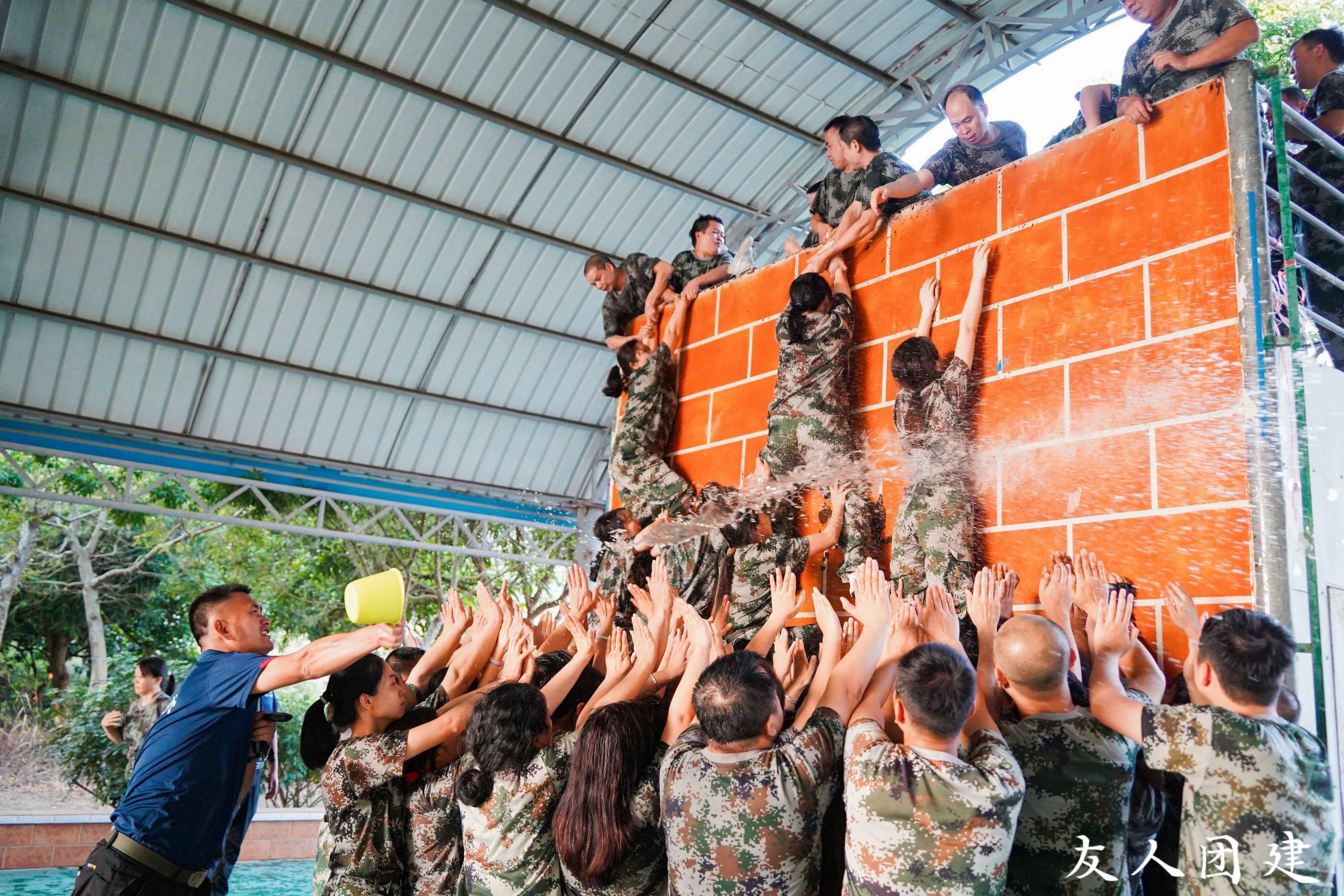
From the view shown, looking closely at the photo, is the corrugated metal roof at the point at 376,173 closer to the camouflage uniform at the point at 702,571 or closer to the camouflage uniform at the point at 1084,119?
the camouflage uniform at the point at 1084,119

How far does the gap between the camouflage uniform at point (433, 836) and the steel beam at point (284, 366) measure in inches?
305

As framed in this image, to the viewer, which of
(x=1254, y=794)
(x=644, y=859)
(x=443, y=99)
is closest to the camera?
(x=1254, y=794)

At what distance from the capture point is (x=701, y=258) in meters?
6.27

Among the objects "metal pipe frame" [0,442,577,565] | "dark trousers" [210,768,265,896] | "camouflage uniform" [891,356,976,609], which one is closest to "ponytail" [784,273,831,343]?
"camouflage uniform" [891,356,976,609]

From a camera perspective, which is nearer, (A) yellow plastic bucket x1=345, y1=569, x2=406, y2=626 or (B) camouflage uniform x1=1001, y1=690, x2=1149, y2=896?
(B) camouflage uniform x1=1001, y1=690, x2=1149, y2=896

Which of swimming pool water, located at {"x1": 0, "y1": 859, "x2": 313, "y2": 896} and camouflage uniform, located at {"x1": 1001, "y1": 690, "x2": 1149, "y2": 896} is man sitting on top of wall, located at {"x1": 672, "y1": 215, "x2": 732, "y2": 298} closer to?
camouflage uniform, located at {"x1": 1001, "y1": 690, "x2": 1149, "y2": 896}

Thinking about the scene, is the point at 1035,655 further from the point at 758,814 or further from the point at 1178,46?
the point at 1178,46

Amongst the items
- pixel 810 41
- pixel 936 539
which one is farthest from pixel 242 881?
pixel 810 41

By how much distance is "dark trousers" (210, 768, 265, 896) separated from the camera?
356cm

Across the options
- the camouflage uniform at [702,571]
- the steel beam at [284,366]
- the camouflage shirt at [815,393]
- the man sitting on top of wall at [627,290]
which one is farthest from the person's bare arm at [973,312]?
the steel beam at [284,366]

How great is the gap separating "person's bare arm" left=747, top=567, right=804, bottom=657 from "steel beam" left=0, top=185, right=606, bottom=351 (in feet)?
25.2

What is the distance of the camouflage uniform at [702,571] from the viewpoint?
16.7ft

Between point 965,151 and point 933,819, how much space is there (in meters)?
3.54

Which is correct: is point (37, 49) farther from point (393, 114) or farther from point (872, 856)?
point (872, 856)
